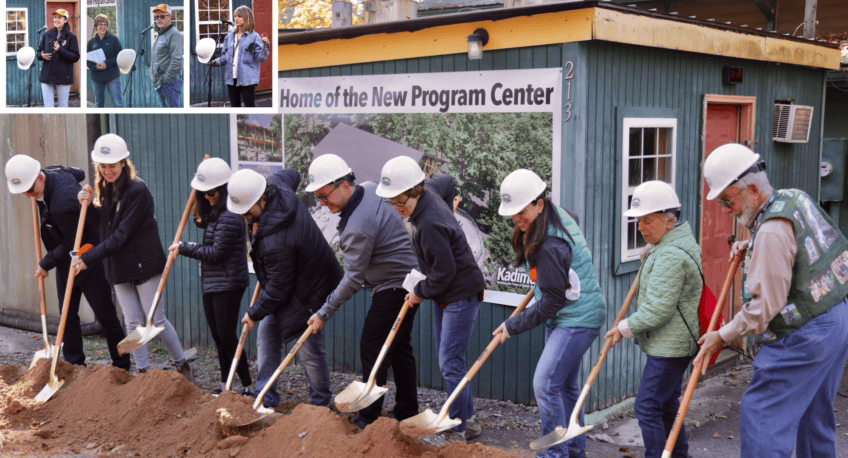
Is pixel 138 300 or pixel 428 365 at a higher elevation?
pixel 138 300

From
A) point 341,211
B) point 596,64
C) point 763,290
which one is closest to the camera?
point 763,290

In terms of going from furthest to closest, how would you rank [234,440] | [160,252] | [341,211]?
[160,252]
[341,211]
[234,440]

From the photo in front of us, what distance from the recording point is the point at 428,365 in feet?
22.5

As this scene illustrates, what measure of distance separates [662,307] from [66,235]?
4863 mm

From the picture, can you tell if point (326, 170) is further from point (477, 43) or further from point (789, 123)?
point (789, 123)

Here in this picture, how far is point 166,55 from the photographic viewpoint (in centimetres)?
614

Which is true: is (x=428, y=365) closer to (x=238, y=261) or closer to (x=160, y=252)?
(x=238, y=261)

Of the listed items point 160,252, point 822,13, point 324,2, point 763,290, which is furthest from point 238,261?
point 324,2

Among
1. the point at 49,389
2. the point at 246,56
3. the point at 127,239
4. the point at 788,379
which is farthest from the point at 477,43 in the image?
the point at 49,389

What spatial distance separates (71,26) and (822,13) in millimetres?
9676

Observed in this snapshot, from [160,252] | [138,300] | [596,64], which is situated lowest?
[138,300]

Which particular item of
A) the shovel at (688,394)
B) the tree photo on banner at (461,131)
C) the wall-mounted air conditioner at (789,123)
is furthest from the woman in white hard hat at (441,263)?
the wall-mounted air conditioner at (789,123)

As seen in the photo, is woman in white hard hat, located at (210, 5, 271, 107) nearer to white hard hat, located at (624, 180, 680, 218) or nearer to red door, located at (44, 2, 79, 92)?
red door, located at (44, 2, 79, 92)

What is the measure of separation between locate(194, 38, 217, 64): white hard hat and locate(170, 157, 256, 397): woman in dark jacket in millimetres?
919
